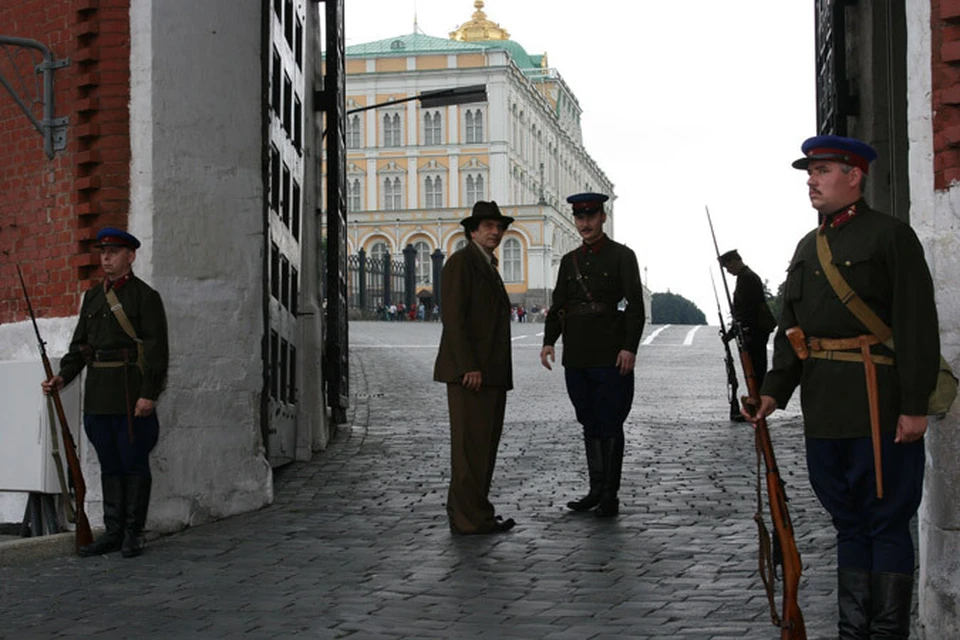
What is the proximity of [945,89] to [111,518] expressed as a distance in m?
5.53

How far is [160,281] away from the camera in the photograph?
1070 centimetres

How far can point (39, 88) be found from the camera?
11.4 m

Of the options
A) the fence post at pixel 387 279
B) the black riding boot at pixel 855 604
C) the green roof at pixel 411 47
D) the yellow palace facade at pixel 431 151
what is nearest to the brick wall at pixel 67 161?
the black riding boot at pixel 855 604

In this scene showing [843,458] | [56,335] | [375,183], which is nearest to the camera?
[843,458]

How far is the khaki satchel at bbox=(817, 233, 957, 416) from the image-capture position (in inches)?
238

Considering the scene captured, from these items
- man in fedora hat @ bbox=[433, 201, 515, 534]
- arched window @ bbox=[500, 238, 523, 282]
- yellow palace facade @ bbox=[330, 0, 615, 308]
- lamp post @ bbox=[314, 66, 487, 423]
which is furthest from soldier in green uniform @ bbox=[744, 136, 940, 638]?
yellow palace facade @ bbox=[330, 0, 615, 308]

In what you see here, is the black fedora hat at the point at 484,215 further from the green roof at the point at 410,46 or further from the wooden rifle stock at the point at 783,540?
the green roof at the point at 410,46

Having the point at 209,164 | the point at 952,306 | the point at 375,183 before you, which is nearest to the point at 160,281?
the point at 209,164

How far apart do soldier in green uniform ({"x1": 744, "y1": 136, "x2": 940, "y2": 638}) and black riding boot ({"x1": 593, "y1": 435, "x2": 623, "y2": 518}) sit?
13.5 feet

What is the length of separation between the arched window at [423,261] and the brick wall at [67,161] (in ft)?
274

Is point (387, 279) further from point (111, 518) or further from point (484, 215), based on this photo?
point (111, 518)

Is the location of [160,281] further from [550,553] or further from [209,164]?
[550,553]

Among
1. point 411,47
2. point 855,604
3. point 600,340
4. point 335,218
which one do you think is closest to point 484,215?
point 600,340

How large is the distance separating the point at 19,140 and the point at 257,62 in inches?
72.3
